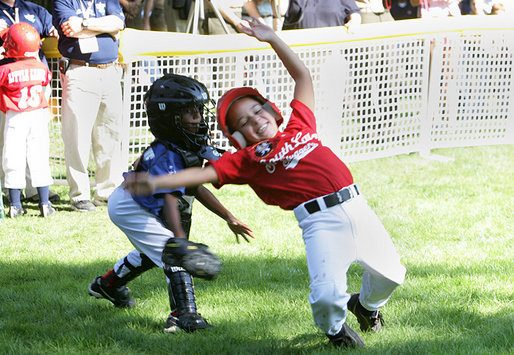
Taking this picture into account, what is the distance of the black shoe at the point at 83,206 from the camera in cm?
759

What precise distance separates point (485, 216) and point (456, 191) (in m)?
1.03

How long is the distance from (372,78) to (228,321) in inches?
221

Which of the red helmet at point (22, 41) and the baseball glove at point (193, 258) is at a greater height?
the red helmet at point (22, 41)

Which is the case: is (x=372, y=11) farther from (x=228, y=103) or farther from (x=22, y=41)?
(x=228, y=103)

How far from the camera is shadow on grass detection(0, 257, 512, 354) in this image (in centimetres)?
404

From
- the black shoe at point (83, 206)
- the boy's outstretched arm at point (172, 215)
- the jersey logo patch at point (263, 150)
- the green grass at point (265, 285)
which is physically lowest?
the black shoe at point (83, 206)

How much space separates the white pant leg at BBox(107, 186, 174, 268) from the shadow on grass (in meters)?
0.47

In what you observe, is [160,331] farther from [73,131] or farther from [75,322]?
[73,131]

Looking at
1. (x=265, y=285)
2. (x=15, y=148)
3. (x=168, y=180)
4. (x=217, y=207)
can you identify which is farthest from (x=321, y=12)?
(x=168, y=180)

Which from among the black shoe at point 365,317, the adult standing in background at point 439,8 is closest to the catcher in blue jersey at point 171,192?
the black shoe at point 365,317

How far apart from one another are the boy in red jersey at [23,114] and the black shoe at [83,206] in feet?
0.78

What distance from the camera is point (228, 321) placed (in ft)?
14.7

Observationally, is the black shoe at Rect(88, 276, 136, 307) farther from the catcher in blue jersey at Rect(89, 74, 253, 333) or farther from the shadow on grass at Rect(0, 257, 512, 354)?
the catcher in blue jersey at Rect(89, 74, 253, 333)

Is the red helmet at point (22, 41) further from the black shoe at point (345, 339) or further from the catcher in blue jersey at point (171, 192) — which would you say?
the black shoe at point (345, 339)
